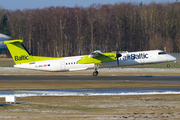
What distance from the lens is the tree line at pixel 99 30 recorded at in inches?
3607

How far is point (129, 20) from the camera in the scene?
96562mm

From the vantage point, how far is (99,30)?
304ft

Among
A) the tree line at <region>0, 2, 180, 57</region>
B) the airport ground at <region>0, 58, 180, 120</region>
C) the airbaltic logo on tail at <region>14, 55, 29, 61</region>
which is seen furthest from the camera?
the tree line at <region>0, 2, 180, 57</region>

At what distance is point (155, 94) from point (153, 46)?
211 feet

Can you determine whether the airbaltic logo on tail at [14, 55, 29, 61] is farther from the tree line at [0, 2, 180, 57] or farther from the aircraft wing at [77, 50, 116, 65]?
the tree line at [0, 2, 180, 57]

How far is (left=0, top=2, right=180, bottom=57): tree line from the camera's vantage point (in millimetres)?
91625

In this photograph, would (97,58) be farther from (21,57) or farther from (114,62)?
(21,57)

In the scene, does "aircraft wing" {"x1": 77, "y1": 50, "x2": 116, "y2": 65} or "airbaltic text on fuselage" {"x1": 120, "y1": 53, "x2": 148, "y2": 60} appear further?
"airbaltic text on fuselage" {"x1": 120, "y1": 53, "x2": 148, "y2": 60}

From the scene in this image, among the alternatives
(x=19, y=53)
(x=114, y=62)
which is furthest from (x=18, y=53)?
(x=114, y=62)

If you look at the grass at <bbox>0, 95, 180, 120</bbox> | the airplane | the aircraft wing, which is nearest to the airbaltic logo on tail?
the airplane

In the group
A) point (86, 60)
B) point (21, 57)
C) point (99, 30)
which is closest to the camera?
point (21, 57)

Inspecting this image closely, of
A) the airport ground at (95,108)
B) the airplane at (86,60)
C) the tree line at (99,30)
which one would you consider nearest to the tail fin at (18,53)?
the airplane at (86,60)

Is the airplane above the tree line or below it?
below

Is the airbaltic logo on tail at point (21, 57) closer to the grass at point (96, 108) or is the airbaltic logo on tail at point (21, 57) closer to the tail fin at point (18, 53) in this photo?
the tail fin at point (18, 53)
